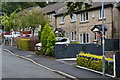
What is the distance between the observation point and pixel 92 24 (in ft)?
104

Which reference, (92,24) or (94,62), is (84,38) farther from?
(94,62)

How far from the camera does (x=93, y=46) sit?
24.5 metres

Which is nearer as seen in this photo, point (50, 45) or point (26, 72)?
point (26, 72)

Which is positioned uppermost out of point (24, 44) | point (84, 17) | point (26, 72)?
point (84, 17)

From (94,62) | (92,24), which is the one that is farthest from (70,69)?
(92,24)

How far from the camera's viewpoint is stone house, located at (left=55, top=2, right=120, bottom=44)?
28.3 meters

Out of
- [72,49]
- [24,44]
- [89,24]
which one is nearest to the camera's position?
[72,49]

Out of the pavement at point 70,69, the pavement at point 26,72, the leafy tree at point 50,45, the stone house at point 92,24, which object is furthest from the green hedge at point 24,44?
the pavement at point 26,72

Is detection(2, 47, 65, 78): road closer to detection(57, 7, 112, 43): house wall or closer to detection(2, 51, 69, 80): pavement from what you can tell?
detection(2, 51, 69, 80): pavement

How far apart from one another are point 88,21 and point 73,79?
2018cm

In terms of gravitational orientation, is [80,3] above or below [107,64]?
above

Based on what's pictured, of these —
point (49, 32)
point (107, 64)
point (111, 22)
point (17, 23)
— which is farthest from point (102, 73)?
point (17, 23)

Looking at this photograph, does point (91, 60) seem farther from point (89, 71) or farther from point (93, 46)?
point (93, 46)

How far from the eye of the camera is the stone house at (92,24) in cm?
2834
